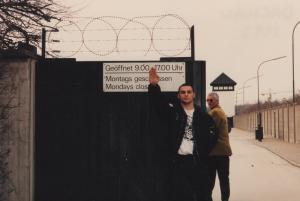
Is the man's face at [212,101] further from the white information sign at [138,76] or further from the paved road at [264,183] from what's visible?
the paved road at [264,183]

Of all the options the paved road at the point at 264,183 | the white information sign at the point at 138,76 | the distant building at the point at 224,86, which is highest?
the distant building at the point at 224,86

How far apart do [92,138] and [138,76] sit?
1.20 m

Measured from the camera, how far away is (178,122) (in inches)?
285

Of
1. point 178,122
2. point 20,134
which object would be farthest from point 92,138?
point 178,122

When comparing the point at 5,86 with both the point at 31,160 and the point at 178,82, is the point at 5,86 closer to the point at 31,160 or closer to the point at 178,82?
the point at 31,160

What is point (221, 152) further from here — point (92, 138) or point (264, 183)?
point (264, 183)

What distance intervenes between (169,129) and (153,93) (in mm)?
500

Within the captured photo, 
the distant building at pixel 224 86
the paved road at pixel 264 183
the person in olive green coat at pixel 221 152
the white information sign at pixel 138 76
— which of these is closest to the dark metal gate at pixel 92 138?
the white information sign at pixel 138 76

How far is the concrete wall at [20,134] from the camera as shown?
931 centimetres

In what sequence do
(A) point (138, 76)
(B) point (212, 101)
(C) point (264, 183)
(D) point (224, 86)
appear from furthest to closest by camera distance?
(D) point (224, 86) < (C) point (264, 183) < (B) point (212, 101) < (A) point (138, 76)

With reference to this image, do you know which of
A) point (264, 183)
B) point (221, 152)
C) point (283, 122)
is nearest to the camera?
point (221, 152)

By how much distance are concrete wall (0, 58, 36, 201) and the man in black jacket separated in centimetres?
282

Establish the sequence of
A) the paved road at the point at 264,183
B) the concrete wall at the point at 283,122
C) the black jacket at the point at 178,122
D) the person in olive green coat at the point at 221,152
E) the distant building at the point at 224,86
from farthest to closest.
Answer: the distant building at the point at 224,86 → the concrete wall at the point at 283,122 → the paved road at the point at 264,183 → the person in olive green coat at the point at 221,152 → the black jacket at the point at 178,122

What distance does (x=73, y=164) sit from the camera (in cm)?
949
